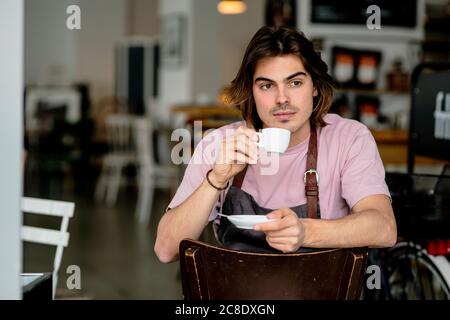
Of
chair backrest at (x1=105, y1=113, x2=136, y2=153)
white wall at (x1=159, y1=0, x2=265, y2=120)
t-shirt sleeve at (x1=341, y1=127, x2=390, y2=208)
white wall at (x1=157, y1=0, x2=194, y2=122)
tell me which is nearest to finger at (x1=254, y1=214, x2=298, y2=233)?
t-shirt sleeve at (x1=341, y1=127, x2=390, y2=208)

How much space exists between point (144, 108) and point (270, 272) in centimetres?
1012

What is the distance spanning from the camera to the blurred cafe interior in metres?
2.17

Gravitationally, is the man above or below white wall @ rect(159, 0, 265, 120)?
below

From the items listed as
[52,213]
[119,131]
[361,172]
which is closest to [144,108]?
[119,131]

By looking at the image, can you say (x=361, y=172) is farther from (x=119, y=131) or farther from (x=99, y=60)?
(x=99, y=60)

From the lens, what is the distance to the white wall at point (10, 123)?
1.12 m

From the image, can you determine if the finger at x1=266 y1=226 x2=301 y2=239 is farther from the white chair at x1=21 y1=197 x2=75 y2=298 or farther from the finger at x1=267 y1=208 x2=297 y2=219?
the white chair at x1=21 y1=197 x2=75 y2=298

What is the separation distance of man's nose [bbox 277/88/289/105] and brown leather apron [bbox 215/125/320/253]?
0.46ft

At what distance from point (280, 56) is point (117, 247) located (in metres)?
3.98

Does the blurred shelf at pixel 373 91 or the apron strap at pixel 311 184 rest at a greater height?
the blurred shelf at pixel 373 91

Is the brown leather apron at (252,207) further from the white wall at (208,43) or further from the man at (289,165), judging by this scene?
the white wall at (208,43)

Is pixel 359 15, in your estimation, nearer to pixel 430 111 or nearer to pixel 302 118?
pixel 430 111

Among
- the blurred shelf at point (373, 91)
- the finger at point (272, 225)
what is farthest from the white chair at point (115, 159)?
the finger at point (272, 225)

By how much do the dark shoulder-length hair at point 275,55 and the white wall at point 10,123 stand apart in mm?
855
